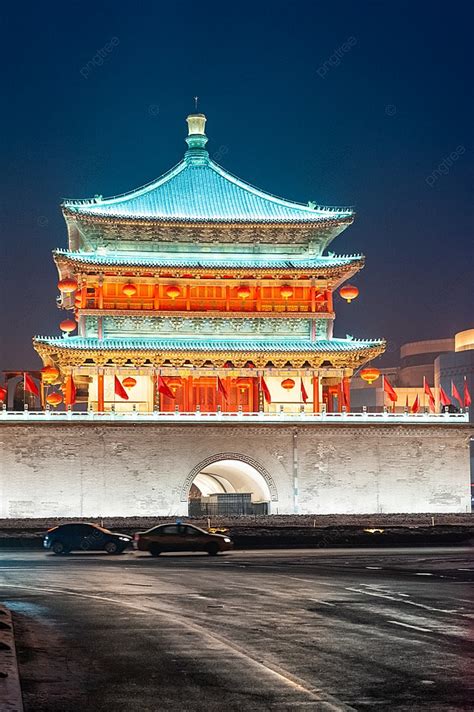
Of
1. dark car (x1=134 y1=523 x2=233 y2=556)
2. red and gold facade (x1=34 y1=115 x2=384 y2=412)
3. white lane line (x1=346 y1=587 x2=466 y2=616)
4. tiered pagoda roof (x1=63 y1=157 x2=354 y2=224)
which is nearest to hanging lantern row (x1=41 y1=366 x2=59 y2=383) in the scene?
red and gold facade (x1=34 y1=115 x2=384 y2=412)

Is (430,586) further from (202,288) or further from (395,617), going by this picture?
(202,288)

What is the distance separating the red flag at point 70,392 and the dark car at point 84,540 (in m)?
14.4

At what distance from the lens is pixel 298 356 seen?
160 feet

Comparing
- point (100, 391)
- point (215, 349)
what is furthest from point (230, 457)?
point (100, 391)

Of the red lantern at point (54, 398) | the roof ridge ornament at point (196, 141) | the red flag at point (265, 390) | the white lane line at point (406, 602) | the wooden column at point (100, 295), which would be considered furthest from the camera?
the roof ridge ornament at point (196, 141)

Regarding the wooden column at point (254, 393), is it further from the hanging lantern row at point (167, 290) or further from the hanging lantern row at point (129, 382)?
the hanging lantern row at point (129, 382)

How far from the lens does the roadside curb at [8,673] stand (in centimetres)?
886

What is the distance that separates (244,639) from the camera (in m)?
13.2

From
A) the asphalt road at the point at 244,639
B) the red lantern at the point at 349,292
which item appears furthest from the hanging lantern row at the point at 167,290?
the asphalt road at the point at 244,639

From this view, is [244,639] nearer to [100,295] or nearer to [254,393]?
[254,393]

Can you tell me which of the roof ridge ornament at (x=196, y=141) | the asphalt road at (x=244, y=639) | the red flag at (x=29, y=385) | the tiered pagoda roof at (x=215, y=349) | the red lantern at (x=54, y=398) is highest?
the roof ridge ornament at (x=196, y=141)

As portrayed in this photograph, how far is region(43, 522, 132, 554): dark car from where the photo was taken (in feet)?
107

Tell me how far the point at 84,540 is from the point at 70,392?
15.8m

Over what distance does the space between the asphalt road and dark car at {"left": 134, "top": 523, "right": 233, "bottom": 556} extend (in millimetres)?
7593
